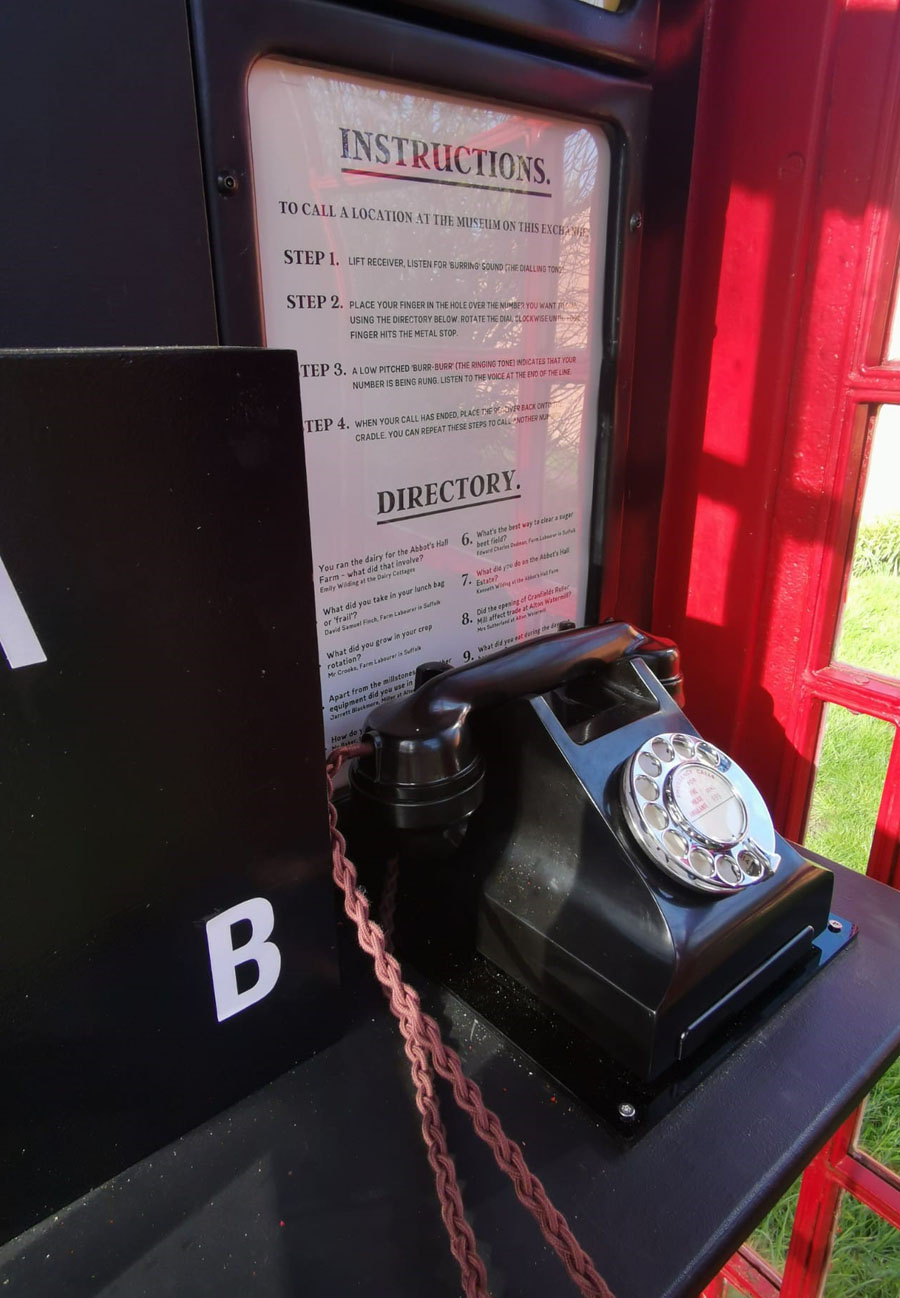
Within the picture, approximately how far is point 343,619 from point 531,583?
0.26 m

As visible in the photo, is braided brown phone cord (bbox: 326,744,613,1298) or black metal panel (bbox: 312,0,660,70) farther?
black metal panel (bbox: 312,0,660,70)

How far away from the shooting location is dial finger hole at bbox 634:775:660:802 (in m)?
0.69

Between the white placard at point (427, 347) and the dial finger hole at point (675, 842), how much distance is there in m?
0.33

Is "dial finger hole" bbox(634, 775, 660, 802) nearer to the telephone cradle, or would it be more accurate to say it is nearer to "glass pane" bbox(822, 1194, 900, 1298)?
the telephone cradle

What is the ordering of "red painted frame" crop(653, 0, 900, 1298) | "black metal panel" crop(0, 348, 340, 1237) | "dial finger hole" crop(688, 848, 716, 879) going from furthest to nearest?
1. "red painted frame" crop(653, 0, 900, 1298)
2. "dial finger hole" crop(688, 848, 716, 879)
3. "black metal panel" crop(0, 348, 340, 1237)

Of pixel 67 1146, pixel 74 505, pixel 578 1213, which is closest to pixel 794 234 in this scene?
pixel 74 505

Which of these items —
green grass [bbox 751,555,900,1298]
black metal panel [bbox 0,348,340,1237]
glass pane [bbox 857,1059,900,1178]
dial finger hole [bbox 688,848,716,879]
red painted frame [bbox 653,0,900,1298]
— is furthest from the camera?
glass pane [bbox 857,1059,900,1178]

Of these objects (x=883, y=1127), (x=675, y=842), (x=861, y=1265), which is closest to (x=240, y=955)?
(x=675, y=842)

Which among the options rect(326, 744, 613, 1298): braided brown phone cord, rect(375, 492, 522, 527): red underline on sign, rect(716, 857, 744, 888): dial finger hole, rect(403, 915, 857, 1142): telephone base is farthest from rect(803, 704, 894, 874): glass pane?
rect(326, 744, 613, 1298): braided brown phone cord

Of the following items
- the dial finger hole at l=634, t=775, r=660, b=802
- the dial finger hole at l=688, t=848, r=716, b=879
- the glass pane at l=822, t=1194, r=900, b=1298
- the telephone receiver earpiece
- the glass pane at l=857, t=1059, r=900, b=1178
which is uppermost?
the telephone receiver earpiece

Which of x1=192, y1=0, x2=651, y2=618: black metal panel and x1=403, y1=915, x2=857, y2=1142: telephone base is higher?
x1=192, y1=0, x2=651, y2=618: black metal panel

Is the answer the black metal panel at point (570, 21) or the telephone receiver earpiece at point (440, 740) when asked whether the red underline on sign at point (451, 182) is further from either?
the telephone receiver earpiece at point (440, 740)

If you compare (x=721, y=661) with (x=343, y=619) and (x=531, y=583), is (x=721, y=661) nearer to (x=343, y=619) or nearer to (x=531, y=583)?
(x=531, y=583)

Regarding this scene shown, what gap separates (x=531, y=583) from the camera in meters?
0.98
